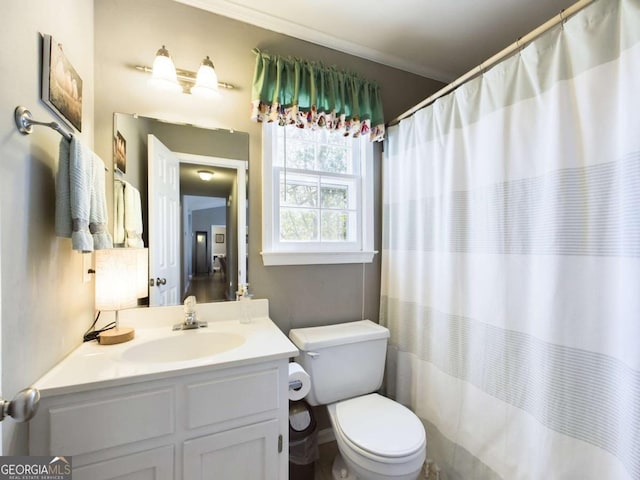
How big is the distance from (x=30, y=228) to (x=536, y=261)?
1698 mm

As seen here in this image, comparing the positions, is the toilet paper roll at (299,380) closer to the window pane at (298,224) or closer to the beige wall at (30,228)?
the window pane at (298,224)

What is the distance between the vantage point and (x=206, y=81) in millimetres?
1300

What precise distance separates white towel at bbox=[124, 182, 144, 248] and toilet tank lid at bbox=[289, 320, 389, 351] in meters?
0.93

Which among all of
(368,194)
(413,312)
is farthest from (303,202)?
(413,312)

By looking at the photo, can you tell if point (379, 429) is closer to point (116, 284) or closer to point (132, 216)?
point (116, 284)

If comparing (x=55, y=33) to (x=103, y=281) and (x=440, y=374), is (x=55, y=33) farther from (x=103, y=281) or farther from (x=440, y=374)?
(x=440, y=374)

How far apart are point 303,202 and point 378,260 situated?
2.19 feet

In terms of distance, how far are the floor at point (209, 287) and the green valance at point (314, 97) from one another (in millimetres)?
898

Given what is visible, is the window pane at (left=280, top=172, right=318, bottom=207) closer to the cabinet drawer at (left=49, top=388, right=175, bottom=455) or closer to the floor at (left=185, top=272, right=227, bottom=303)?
the floor at (left=185, top=272, right=227, bottom=303)

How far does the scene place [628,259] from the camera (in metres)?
0.78

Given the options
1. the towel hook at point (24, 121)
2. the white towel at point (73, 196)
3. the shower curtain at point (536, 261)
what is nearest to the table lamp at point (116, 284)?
the white towel at point (73, 196)

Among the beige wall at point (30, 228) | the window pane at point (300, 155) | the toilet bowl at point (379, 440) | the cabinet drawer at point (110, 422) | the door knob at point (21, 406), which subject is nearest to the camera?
the door knob at point (21, 406)

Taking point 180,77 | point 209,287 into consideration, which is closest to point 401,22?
point 180,77

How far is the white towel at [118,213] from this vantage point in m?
1.24
